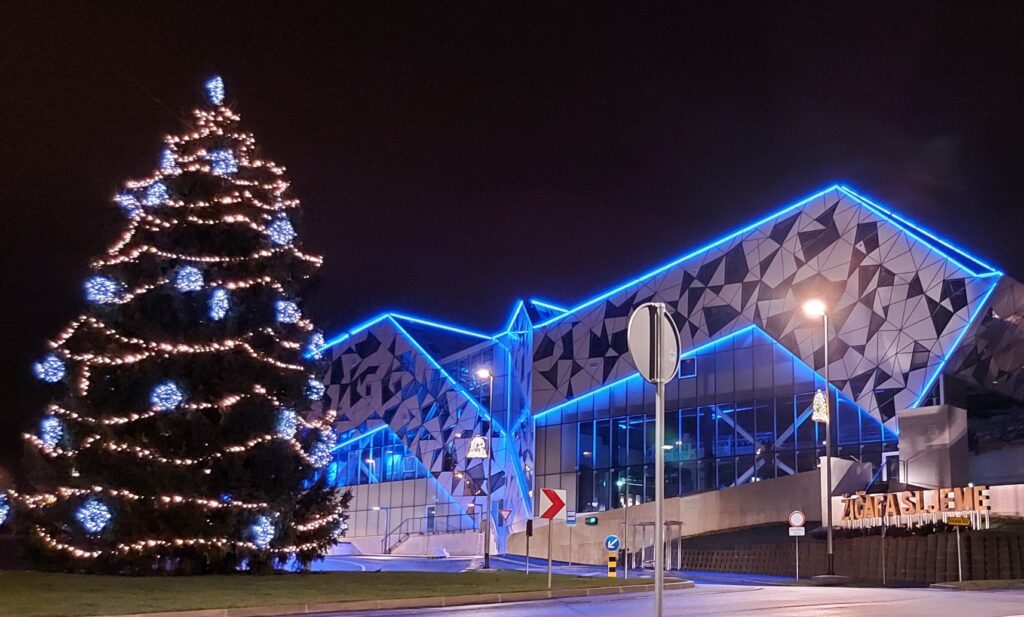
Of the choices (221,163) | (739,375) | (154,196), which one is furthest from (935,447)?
(154,196)

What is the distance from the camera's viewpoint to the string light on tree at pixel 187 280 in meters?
25.6

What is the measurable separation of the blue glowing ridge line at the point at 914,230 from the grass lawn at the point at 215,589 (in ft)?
88.3

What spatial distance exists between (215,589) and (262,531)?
354 centimetres

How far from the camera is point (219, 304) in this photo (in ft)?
84.2

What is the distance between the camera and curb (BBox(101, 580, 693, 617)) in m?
17.6

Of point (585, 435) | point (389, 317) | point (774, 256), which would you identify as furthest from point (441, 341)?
point (774, 256)

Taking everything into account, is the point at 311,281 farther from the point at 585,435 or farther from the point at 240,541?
the point at 585,435

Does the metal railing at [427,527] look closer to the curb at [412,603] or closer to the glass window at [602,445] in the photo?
the glass window at [602,445]

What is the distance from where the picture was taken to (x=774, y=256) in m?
52.3

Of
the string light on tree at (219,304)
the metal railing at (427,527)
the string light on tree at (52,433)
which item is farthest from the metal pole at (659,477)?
the metal railing at (427,527)

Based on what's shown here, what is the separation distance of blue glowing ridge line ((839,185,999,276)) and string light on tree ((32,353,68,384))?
36413 mm

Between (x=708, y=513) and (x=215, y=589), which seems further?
(x=708, y=513)

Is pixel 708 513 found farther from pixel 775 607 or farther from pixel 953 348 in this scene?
pixel 775 607

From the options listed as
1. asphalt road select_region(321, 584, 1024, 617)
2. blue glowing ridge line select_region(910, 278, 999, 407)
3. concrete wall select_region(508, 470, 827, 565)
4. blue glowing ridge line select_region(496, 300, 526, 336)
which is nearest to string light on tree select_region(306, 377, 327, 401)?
asphalt road select_region(321, 584, 1024, 617)
